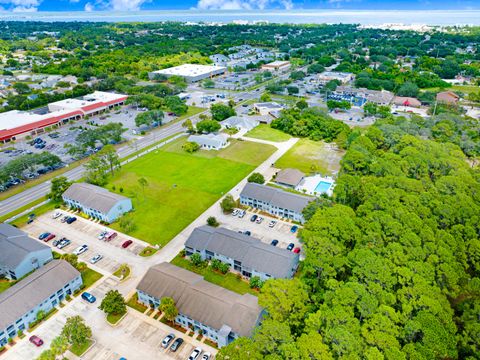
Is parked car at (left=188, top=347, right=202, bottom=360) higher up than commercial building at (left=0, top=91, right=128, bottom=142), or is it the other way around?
commercial building at (left=0, top=91, right=128, bottom=142)

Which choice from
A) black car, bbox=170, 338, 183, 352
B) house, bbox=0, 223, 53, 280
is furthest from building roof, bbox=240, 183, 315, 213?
house, bbox=0, 223, 53, 280

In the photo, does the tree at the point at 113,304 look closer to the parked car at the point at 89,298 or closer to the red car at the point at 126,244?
the parked car at the point at 89,298

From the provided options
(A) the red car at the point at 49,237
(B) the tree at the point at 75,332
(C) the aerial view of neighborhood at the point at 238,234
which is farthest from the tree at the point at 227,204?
(B) the tree at the point at 75,332

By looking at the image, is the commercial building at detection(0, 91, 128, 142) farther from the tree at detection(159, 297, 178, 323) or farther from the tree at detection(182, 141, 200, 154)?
the tree at detection(159, 297, 178, 323)

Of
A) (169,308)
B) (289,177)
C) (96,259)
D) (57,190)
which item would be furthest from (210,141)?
(169,308)

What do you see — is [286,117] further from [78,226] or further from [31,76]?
[31,76]
